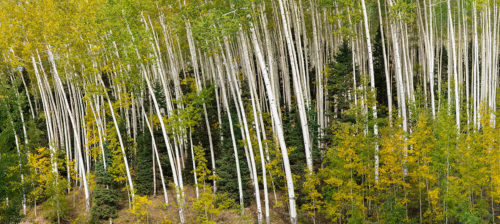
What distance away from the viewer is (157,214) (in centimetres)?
1727

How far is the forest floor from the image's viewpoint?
609 inches

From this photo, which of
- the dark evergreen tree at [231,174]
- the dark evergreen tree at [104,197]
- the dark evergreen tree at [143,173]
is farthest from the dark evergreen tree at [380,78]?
the dark evergreen tree at [104,197]

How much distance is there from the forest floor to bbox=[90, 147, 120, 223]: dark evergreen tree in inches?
22.8

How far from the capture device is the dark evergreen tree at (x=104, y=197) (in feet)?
55.8

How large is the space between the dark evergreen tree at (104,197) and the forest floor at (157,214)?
58 cm

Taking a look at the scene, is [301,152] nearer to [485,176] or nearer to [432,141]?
[432,141]

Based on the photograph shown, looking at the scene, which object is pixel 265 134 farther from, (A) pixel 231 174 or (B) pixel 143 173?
(B) pixel 143 173

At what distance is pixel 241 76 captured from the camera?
26.0 meters

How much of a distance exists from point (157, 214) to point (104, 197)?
113 inches

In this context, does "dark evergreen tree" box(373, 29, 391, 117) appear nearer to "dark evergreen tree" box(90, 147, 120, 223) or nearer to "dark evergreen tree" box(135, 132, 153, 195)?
"dark evergreen tree" box(135, 132, 153, 195)

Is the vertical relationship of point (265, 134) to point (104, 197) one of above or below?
above

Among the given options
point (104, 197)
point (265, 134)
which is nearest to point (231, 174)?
point (265, 134)

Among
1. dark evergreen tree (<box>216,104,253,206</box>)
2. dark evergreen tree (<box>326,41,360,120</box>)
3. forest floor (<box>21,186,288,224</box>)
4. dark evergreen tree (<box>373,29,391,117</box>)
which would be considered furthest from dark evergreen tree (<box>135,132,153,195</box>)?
dark evergreen tree (<box>373,29,391,117</box>)

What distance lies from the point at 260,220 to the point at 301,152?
363 cm
